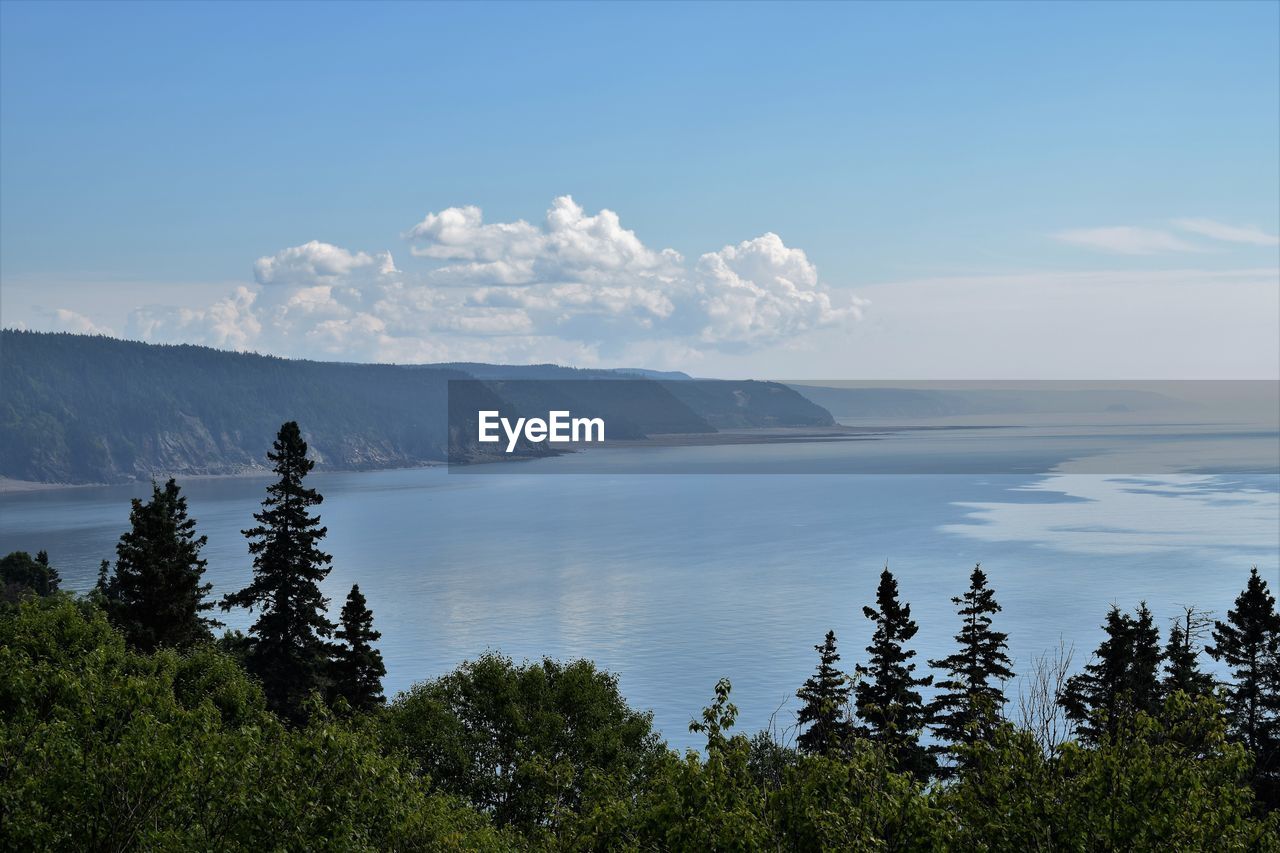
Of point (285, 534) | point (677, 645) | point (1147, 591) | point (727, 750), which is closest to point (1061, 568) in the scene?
point (1147, 591)

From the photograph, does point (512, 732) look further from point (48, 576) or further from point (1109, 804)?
point (48, 576)

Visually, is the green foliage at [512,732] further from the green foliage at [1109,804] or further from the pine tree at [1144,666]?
the green foliage at [1109,804]

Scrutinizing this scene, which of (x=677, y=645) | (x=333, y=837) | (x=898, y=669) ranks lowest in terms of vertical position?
(x=677, y=645)

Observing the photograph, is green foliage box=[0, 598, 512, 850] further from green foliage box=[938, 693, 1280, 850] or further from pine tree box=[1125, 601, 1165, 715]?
pine tree box=[1125, 601, 1165, 715]

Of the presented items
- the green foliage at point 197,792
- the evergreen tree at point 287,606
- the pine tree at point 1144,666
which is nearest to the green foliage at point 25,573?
the evergreen tree at point 287,606

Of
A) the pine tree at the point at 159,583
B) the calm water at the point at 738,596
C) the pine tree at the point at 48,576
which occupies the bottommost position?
the calm water at the point at 738,596

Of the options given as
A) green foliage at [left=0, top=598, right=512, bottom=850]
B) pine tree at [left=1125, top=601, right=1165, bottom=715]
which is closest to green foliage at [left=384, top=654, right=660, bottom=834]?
green foliage at [left=0, top=598, right=512, bottom=850]

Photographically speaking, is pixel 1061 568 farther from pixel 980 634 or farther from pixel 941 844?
pixel 941 844

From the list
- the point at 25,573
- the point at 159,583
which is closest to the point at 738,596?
the point at 25,573
